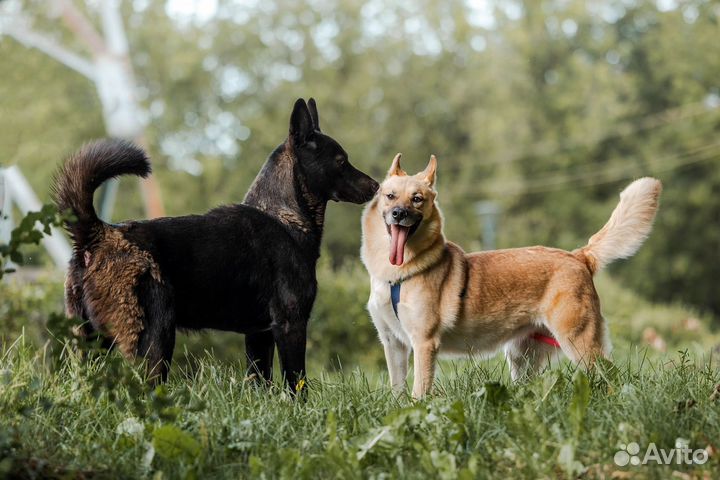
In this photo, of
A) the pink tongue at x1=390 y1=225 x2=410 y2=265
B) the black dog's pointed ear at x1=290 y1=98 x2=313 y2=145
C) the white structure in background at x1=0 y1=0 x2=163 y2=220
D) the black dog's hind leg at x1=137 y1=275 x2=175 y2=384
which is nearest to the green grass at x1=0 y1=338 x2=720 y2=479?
the black dog's hind leg at x1=137 y1=275 x2=175 y2=384

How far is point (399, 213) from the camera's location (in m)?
5.46

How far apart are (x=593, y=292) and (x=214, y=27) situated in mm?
34226

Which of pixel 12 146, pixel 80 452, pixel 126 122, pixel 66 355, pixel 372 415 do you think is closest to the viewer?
pixel 80 452

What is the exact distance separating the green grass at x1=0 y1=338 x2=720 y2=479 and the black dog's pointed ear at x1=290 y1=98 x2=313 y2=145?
1.66 metres

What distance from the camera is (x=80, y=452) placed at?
4055mm

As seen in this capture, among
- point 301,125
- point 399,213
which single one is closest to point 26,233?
point 301,125

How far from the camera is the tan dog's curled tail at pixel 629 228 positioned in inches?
235

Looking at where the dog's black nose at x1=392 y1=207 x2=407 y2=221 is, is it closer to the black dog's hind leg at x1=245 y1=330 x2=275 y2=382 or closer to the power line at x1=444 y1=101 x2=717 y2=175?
the black dog's hind leg at x1=245 y1=330 x2=275 y2=382

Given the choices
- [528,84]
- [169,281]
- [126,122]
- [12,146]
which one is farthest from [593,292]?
[528,84]

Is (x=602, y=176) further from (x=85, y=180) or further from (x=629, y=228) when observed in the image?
(x=85, y=180)

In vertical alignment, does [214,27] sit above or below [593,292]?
above

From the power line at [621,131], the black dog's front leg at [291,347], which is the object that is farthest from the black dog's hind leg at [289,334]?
the power line at [621,131]

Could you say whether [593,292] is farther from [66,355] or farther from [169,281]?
[66,355]

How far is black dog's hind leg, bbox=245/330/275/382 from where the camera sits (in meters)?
5.52
